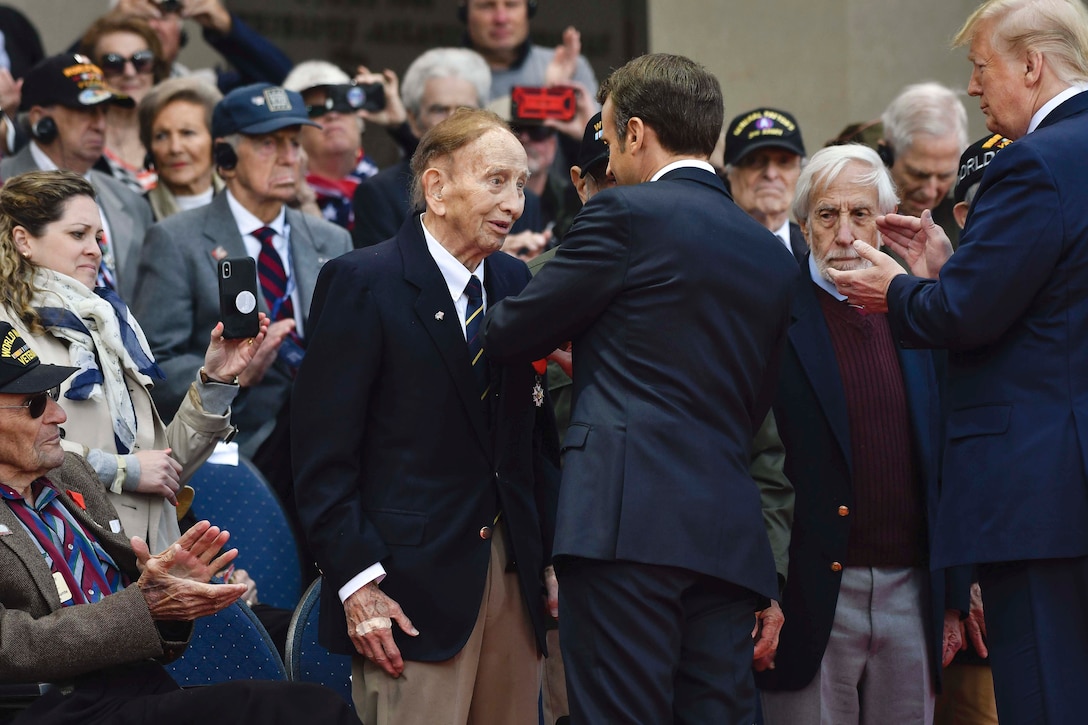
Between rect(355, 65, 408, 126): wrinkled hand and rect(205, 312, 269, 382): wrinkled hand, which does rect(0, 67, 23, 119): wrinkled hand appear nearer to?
rect(355, 65, 408, 126): wrinkled hand

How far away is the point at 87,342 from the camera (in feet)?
13.0

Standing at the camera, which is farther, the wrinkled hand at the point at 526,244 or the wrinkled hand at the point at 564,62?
the wrinkled hand at the point at 564,62

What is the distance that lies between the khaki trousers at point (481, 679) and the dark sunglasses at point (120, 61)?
365 centimetres

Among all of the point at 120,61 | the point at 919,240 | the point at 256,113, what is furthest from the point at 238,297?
the point at 120,61

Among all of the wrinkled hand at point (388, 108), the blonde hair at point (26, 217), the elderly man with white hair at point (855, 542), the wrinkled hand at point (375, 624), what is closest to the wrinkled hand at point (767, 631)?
the elderly man with white hair at point (855, 542)

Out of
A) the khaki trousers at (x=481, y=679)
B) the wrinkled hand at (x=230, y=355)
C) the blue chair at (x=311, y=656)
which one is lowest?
the blue chair at (x=311, y=656)

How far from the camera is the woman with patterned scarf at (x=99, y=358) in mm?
3891

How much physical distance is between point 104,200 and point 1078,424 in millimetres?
3467

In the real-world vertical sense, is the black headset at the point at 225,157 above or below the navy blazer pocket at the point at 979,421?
above

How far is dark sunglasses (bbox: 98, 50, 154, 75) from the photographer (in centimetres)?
612

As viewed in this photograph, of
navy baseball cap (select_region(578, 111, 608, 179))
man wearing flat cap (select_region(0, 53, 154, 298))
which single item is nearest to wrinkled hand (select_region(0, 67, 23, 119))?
man wearing flat cap (select_region(0, 53, 154, 298))

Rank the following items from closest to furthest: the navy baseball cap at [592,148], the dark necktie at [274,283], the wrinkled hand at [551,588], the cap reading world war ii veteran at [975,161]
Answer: the wrinkled hand at [551,588] → the navy baseball cap at [592,148] → the cap reading world war ii veteran at [975,161] → the dark necktie at [274,283]

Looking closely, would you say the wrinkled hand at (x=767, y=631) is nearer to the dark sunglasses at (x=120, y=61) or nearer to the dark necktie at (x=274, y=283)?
the dark necktie at (x=274, y=283)

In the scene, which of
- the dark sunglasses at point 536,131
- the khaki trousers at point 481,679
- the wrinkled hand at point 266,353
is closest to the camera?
the khaki trousers at point 481,679
